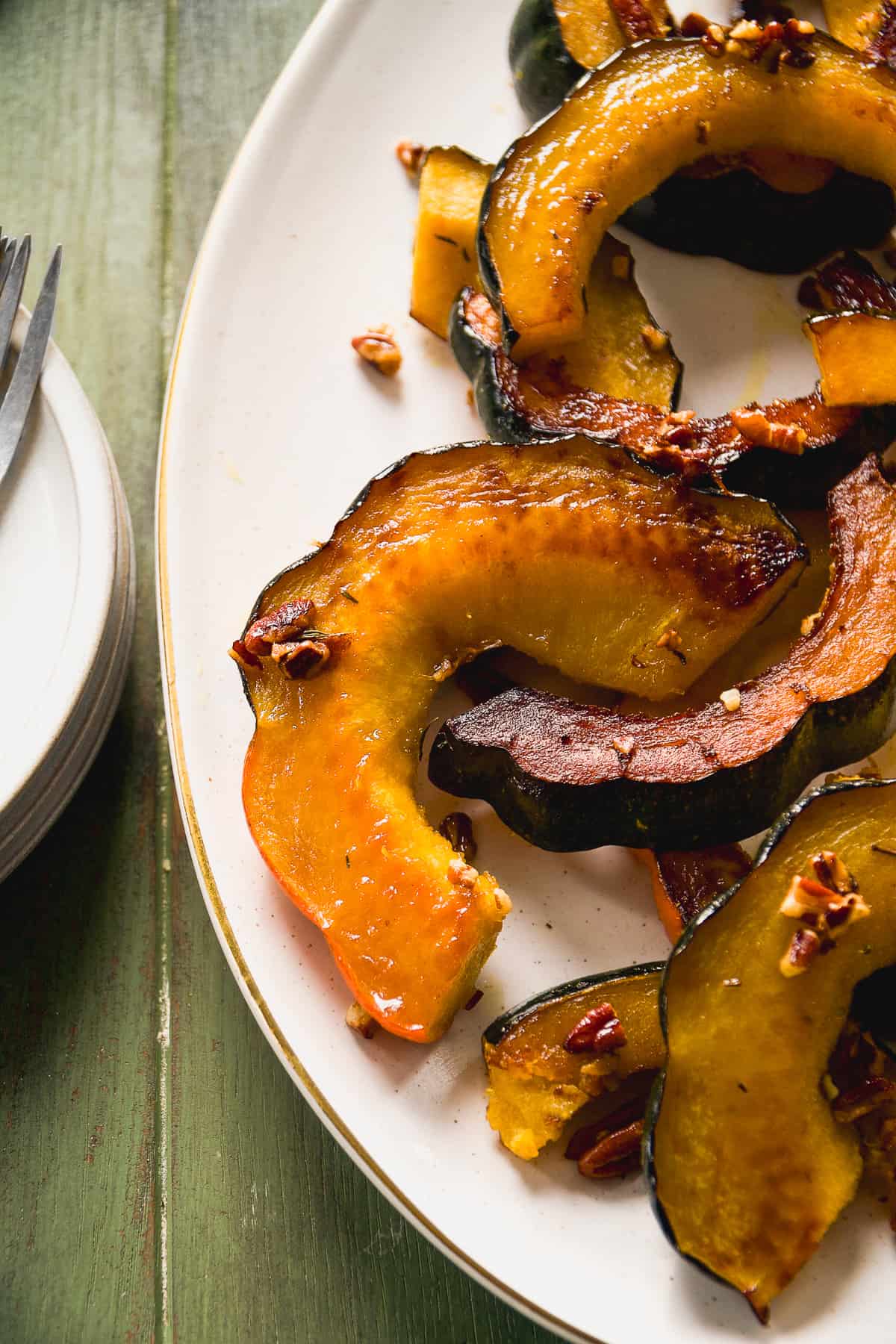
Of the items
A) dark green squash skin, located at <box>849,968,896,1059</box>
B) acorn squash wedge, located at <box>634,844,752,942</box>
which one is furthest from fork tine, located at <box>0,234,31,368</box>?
dark green squash skin, located at <box>849,968,896,1059</box>

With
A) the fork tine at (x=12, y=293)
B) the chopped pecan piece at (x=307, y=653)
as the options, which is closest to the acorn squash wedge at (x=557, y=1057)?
the chopped pecan piece at (x=307, y=653)

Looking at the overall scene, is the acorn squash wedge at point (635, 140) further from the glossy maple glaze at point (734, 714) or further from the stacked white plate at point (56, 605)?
the stacked white plate at point (56, 605)

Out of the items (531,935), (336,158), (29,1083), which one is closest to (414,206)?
(336,158)

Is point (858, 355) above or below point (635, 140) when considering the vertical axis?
below

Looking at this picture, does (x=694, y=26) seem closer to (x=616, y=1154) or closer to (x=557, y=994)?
(x=557, y=994)

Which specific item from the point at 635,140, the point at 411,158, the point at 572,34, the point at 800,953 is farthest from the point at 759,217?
the point at 800,953

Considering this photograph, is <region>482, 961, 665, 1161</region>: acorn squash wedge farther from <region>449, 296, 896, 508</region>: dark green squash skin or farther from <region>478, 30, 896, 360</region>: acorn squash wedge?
<region>478, 30, 896, 360</region>: acorn squash wedge
